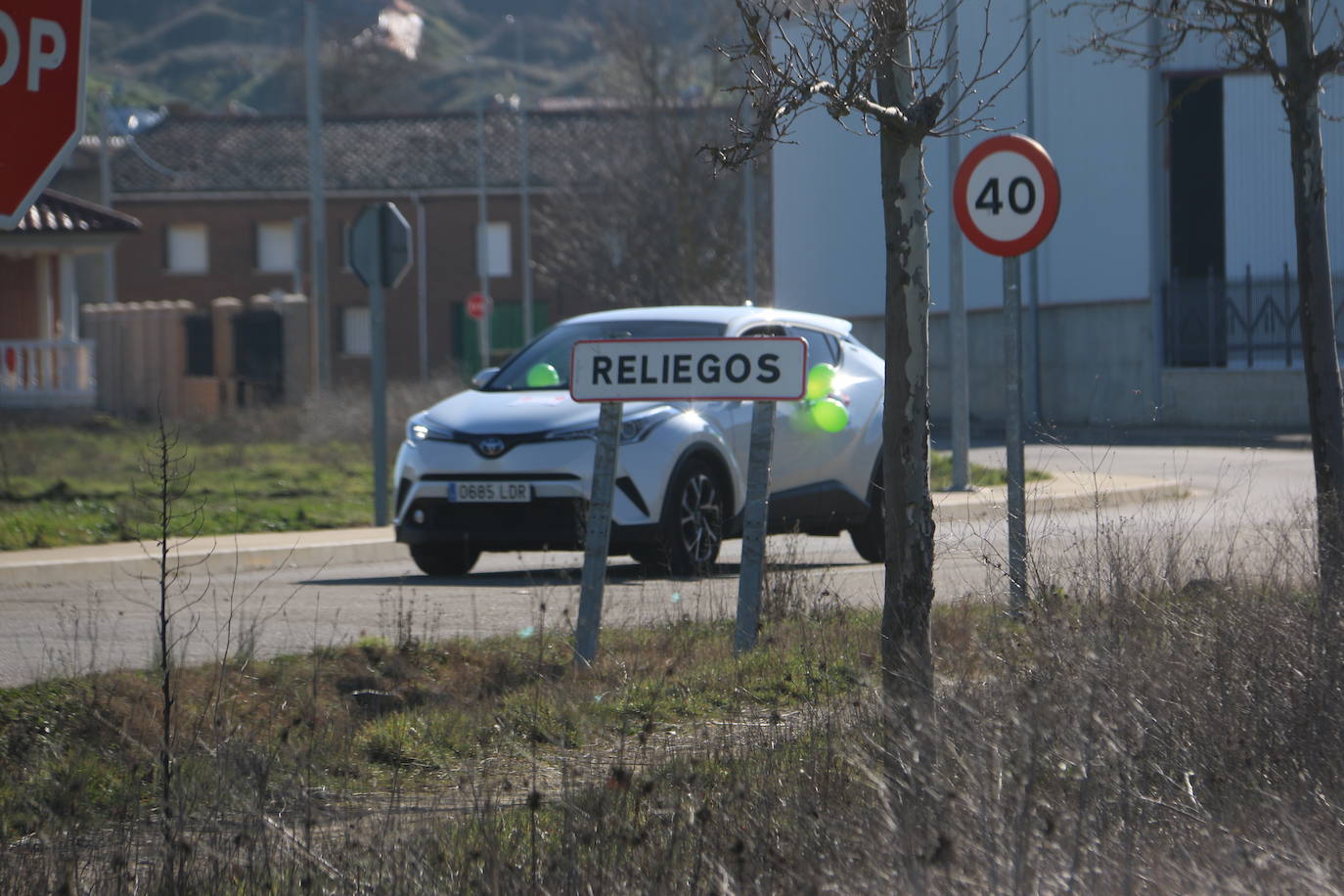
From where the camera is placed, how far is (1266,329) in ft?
99.8

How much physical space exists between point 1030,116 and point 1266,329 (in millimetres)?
6028

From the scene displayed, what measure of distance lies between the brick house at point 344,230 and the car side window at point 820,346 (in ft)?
164

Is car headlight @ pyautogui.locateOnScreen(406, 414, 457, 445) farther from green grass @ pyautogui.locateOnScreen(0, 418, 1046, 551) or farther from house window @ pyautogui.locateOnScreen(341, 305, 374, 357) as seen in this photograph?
house window @ pyautogui.locateOnScreen(341, 305, 374, 357)

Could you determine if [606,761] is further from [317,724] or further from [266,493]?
[266,493]

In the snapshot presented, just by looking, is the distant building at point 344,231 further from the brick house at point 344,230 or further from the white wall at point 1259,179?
the white wall at point 1259,179

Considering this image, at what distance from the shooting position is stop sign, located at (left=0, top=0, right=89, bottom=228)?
3.76 meters

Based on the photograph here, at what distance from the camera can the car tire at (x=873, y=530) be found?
12.0 meters

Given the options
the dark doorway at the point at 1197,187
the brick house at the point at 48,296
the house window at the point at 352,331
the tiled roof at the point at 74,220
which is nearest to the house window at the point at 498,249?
the house window at the point at 352,331

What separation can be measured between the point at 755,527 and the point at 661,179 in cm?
3911

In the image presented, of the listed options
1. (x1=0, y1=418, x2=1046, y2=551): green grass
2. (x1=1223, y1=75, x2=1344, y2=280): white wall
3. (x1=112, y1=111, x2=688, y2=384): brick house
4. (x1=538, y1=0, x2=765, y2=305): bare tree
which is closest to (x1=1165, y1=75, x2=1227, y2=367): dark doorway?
(x1=1223, y1=75, x2=1344, y2=280): white wall

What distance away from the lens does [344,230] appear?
62.4 metres

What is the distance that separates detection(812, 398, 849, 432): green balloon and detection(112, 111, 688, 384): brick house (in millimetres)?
50255

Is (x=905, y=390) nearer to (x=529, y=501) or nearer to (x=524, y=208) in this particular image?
(x=529, y=501)

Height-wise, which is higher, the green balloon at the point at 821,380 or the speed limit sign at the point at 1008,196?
the speed limit sign at the point at 1008,196
